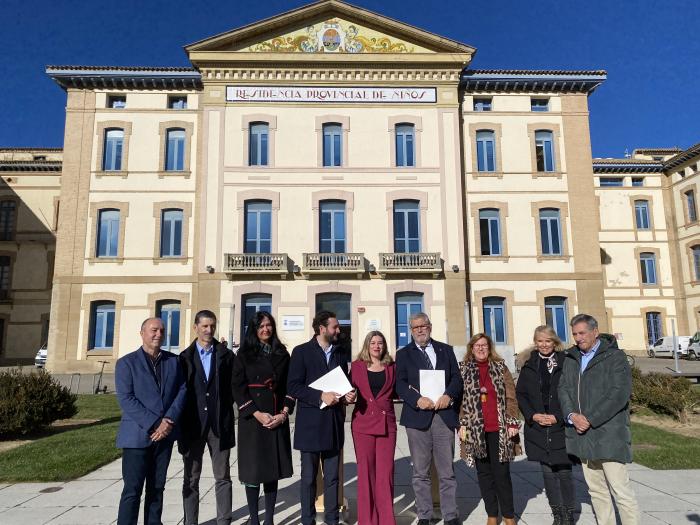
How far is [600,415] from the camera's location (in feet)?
14.1

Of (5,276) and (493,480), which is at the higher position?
(5,276)

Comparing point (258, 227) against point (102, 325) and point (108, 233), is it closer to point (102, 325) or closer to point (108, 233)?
point (108, 233)

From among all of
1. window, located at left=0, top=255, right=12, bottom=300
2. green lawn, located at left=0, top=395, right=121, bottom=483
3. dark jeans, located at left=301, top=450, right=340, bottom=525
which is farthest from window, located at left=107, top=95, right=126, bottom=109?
dark jeans, located at left=301, top=450, right=340, bottom=525

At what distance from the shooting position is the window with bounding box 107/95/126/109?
71.9ft

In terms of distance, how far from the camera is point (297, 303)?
20.2m

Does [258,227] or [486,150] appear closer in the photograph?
[258,227]

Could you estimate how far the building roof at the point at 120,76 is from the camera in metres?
21.3

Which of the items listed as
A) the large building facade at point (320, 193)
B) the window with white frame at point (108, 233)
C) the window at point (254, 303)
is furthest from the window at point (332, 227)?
the window with white frame at point (108, 233)

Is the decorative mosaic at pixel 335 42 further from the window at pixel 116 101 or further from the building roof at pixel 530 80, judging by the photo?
the window at pixel 116 101

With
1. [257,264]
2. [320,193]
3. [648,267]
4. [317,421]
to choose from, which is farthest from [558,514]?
[648,267]

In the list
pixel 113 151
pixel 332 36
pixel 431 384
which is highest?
pixel 332 36

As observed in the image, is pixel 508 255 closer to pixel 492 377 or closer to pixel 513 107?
pixel 513 107

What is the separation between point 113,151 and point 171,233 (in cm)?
432

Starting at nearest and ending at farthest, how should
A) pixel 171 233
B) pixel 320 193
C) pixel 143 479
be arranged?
pixel 143 479, pixel 320 193, pixel 171 233
